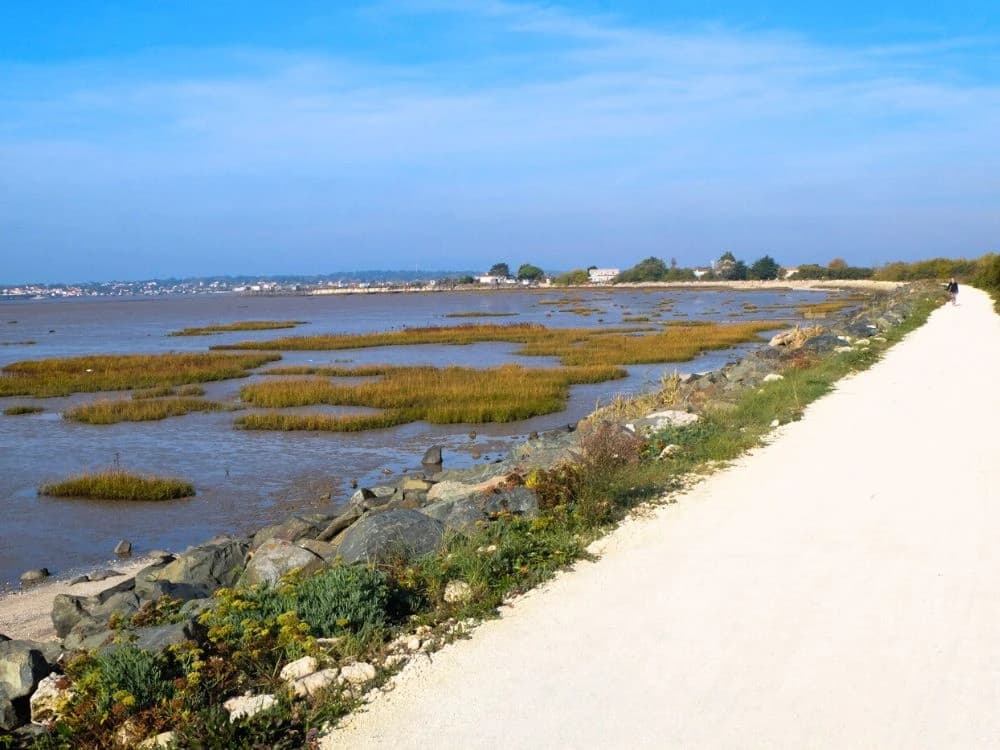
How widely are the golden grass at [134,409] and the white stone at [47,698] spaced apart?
19.6 metres

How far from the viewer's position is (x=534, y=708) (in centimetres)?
449

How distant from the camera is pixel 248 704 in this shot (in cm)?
464

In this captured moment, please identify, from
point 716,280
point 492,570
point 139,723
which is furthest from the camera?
point 716,280

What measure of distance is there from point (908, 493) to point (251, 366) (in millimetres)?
31672

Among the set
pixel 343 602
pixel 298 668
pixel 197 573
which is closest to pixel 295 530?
pixel 197 573

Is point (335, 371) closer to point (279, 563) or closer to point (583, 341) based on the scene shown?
point (583, 341)

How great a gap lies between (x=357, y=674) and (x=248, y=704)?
2.00ft

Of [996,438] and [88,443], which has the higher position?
[996,438]

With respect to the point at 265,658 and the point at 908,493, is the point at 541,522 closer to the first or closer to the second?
the point at 265,658

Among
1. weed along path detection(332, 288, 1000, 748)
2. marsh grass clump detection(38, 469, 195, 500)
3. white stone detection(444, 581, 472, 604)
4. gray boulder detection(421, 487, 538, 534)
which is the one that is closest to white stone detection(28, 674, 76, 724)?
weed along path detection(332, 288, 1000, 748)

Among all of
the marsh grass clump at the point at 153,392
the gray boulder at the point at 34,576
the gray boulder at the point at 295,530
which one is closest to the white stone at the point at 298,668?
Answer: the gray boulder at the point at 295,530

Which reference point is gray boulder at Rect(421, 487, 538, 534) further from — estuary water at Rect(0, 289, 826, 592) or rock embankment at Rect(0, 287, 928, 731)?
estuary water at Rect(0, 289, 826, 592)

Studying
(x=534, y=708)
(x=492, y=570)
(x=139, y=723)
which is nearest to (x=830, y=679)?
(x=534, y=708)

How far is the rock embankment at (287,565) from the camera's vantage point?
5121 mm
